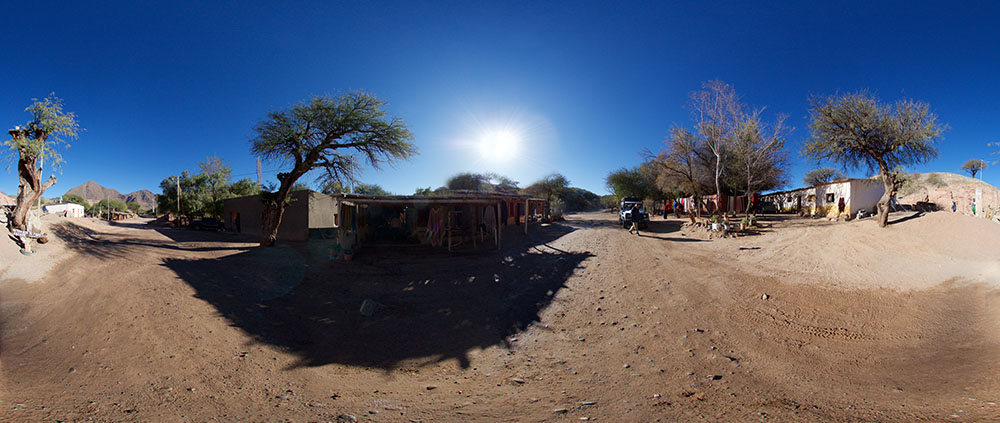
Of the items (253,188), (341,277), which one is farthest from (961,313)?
(253,188)

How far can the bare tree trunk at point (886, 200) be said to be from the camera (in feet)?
33.0

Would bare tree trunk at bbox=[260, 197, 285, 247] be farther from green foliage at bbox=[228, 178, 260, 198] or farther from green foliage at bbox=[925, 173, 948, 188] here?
green foliage at bbox=[925, 173, 948, 188]

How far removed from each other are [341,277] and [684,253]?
1118cm

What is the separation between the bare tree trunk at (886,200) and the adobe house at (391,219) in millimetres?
12418

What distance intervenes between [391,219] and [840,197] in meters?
27.5

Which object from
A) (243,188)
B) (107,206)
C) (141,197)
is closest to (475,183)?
(243,188)

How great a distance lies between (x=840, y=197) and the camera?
2023 cm

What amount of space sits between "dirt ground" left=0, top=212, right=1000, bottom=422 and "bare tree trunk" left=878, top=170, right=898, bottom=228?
1.01 m

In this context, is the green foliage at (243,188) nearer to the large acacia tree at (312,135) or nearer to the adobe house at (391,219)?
the adobe house at (391,219)

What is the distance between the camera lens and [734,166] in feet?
86.7

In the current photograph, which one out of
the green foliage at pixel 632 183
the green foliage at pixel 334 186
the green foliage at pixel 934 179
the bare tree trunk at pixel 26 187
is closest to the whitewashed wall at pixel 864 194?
the green foliage at pixel 632 183

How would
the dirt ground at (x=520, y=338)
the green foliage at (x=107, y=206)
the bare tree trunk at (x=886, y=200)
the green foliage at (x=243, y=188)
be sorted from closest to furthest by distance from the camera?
the dirt ground at (x=520, y=338), the bare tree trunk at (x=886, y=200), the green foliage at (x=243, y=188), the green foliage at (x=107, y=206)

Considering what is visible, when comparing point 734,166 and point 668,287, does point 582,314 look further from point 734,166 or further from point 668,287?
point 734,166

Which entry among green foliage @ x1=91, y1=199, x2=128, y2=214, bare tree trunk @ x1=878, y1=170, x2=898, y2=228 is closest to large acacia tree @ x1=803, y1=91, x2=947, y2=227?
bare tree trunk @ x1=878, y1=170, x2=898, y2=228
